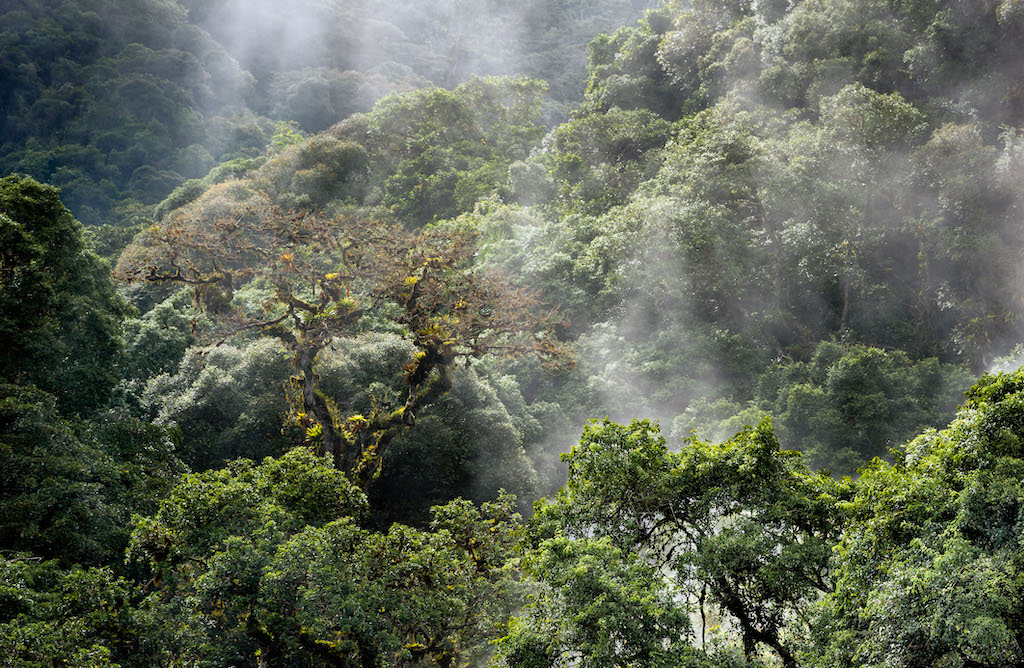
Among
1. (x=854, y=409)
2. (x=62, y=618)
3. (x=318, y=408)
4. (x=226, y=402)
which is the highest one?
(x=226, y=402)

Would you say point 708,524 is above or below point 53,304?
below

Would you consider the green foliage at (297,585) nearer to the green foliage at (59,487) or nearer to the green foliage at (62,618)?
the green foliage at (62,618)

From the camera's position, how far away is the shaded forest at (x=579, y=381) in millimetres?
7555

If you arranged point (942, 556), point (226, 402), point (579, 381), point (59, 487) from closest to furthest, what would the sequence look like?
point (942, 556) → point (59, 487) → point (226, 402) → point (579, 381)

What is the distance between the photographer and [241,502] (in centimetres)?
977

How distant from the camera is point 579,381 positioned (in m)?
22.0

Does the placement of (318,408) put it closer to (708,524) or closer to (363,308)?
(363,308)

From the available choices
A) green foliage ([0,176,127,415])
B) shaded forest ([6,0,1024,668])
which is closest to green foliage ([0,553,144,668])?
shaded forest ([6,0,1024,668])

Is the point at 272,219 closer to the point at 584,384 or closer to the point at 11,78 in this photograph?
the point at 584,384

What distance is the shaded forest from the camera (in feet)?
24.8

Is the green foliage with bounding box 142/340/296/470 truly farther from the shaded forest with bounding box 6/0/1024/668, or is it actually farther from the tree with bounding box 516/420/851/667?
the tree with bounding box 516/420/851/667

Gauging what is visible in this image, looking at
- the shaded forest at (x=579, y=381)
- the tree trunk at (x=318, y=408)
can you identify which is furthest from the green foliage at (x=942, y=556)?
the tree trunk at (x=318, y=408)

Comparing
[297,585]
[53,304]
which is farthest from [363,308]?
[297,585]

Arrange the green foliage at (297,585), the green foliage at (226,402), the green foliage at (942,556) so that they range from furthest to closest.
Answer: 1. the green foliage at (226,402)
2. the green foliage at (297,585)
3. the green foliage at (942,556)
